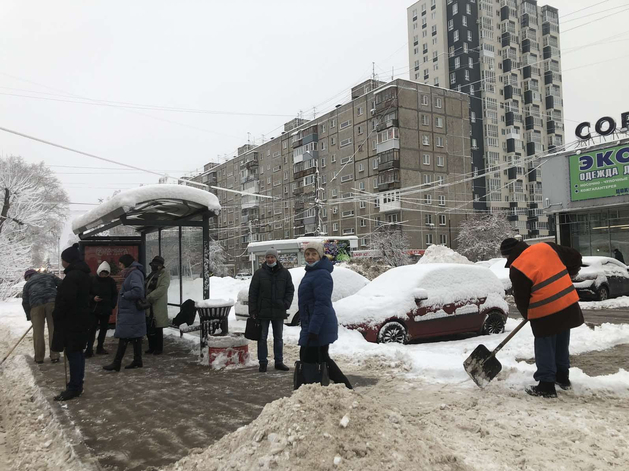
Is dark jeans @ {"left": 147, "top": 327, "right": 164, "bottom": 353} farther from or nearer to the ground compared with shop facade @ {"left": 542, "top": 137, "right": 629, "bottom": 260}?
nearer to the ground

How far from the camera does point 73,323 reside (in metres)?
5.90

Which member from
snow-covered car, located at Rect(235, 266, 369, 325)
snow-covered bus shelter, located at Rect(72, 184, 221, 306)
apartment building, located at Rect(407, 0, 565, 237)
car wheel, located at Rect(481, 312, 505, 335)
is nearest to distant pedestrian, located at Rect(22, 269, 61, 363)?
snow-covered bus shelter, located at Rect(72, 184, 221, 306)

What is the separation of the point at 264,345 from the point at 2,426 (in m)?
3.29

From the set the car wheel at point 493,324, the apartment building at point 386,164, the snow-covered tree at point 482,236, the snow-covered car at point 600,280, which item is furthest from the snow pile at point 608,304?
the snow-covered tree at point 482,236

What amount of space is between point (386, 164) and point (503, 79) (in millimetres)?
31691

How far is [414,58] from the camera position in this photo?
78.2 metres

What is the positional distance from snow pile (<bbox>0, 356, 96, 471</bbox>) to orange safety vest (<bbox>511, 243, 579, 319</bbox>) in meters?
4.53

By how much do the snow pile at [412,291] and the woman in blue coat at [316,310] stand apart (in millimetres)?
3679

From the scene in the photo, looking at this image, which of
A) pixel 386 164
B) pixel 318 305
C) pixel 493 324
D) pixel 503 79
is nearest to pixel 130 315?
pixel 318 305

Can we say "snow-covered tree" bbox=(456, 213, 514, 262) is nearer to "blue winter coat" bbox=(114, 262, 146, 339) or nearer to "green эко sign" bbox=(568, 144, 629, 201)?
"green эко sign" bbox=(568, 144, 629, 201)

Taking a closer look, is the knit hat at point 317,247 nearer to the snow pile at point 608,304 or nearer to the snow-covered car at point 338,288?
the snow-covered car at point 338,288

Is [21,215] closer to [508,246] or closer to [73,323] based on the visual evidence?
[73,323]

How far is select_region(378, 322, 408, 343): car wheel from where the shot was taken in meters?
8.80

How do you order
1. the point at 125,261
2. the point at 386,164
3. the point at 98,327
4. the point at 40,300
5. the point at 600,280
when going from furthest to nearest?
1. the point at 386,164
2. the point at 600,280
3. the point at 98,327
4. the point at 40,300
5. the point at 125,261
